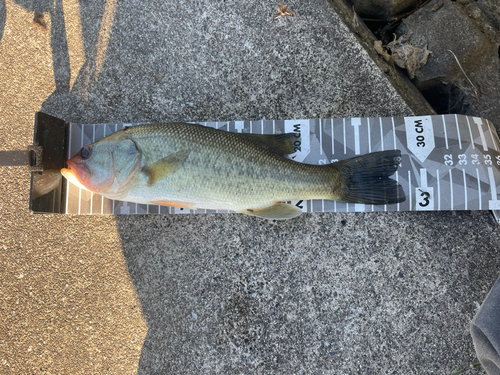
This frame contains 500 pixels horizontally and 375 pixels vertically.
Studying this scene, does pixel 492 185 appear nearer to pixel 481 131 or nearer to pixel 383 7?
pixel 481 131

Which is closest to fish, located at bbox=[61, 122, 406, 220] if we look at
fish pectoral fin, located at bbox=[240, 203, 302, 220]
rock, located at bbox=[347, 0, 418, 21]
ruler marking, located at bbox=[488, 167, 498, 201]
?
fish pectoral fin, located at bbox=[240, 203, 302, 220]

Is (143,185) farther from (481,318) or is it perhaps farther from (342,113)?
(481,318)

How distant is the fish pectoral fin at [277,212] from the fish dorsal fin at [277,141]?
17.1 inches

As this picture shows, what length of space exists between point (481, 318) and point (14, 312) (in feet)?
11.7

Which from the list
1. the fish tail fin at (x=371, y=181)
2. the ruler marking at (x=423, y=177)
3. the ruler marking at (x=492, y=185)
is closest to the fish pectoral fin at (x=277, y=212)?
the fish tail fin at (x=371, y=181)

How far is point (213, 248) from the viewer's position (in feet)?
8.11

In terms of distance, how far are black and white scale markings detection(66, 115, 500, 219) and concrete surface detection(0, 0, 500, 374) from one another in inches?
4.2

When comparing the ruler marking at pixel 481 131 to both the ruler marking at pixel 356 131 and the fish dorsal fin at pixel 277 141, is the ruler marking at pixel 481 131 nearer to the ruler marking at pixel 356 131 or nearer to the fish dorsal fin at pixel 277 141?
the ruler marking at pixel 356 131

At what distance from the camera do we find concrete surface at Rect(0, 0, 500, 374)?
7.55 ft

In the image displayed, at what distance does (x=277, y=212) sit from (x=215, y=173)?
55cm

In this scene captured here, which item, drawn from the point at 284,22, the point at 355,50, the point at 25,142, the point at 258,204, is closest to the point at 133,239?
the point at 258,204

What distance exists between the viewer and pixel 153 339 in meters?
2.40

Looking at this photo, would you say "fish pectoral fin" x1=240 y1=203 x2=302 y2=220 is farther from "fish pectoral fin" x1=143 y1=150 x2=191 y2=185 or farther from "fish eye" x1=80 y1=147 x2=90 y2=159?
"fish eye" x1=80 y1=147 x2=90 y2=159

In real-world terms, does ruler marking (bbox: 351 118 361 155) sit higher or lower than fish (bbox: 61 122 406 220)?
higher
